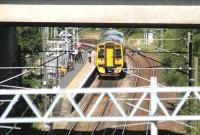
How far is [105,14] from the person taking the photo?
43.7 feet

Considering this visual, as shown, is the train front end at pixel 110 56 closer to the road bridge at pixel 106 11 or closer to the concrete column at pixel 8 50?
the concrete column at pixel 8 50

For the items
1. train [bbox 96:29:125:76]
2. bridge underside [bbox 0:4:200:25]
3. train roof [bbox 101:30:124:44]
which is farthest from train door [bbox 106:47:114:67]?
bridge underside [bbox 0:4:200:25]

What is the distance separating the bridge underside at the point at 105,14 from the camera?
13266 mm

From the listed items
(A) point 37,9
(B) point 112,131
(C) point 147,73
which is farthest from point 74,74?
(A) point 37,9

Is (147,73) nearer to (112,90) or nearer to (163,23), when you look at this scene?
(163,23)

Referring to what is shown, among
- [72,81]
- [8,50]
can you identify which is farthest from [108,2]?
[72,81]

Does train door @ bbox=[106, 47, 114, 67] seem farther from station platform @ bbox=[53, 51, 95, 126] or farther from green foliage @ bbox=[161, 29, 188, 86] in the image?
green foliage @ bbox=[161, 29, 188, 86]

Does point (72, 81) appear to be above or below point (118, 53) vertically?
below

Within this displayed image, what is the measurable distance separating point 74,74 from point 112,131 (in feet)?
39.1

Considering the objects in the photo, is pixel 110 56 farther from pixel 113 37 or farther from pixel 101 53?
pixel 113 37

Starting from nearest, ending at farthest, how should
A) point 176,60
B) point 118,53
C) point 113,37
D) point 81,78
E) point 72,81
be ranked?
point 176,60 < point 72,81 < point 81,78 < point 118,53 < point 113,37

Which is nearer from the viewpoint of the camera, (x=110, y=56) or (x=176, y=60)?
(x=176, y=60)

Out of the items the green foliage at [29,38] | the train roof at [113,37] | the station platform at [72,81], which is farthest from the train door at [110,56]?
the green foliage at [29,38]

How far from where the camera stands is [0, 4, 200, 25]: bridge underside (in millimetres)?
13266
